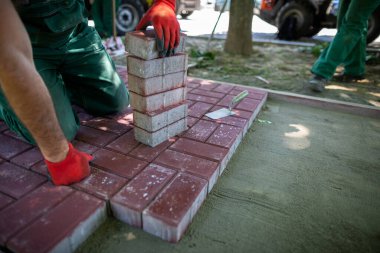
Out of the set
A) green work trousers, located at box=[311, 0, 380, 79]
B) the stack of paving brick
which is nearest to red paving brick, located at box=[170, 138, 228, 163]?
the stack of paving brick

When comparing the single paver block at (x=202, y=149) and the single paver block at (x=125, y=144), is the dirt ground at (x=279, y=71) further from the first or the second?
the single paver block at (x=125, y=144)

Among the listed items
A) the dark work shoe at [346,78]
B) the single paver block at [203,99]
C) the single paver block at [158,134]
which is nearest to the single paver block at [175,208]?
the single paver block at [158,134]

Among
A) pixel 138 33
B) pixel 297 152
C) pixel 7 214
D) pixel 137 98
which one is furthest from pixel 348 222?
pixel 7 214

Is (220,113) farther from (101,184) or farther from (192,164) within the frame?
(101,184)

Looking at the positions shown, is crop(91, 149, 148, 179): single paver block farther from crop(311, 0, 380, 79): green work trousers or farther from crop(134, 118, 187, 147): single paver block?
crop(311, 0, 380, 79): green work trousers

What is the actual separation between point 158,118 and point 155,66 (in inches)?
13.1

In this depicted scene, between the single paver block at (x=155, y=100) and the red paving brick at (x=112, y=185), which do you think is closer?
the red paving brick at (x=112, y=185)

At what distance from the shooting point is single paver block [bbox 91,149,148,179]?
157 cm

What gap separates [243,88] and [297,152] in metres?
1.17

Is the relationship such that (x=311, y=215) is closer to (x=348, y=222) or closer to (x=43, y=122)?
(x=348, y=222)

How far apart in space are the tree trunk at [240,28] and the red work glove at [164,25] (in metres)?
3.46

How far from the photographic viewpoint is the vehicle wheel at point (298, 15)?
6.46 m

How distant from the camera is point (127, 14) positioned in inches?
265

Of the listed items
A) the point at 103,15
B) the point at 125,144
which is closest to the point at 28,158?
the point at 125,144
